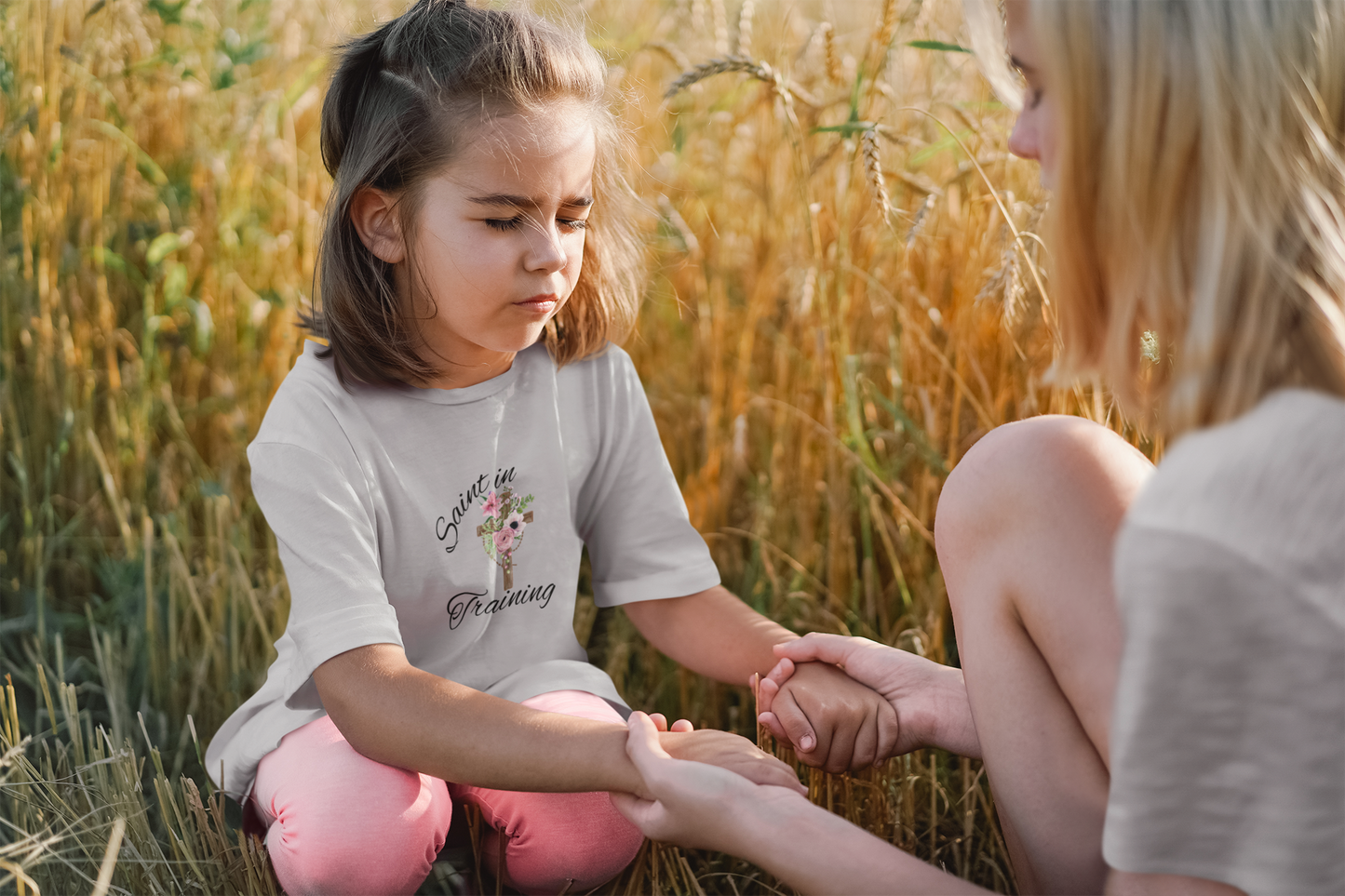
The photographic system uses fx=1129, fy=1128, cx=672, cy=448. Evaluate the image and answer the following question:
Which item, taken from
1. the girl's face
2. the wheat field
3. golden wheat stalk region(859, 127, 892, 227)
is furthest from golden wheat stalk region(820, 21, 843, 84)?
the girl's face

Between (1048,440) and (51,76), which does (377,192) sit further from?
(51,76)

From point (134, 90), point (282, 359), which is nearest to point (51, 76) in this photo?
point (134, 90)

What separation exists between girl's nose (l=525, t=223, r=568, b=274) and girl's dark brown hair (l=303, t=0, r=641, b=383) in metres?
0.11

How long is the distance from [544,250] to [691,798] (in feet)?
1.77

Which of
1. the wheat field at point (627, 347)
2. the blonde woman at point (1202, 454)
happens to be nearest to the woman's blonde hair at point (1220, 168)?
the blonde woman at point (1202, 454)

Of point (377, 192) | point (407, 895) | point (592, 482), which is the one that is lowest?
point (407, 895)

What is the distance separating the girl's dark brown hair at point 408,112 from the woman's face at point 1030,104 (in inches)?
19.2

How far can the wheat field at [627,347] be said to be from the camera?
4.49 feet

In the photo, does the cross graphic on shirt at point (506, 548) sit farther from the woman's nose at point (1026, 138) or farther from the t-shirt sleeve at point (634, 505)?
the woman's nose at point (1026, 138)

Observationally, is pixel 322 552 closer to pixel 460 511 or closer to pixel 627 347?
pixel 460 511

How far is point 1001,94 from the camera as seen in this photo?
986mm

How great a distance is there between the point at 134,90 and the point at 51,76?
20cm

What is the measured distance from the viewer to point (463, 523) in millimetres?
1223

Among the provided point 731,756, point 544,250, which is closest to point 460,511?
point 544,250
